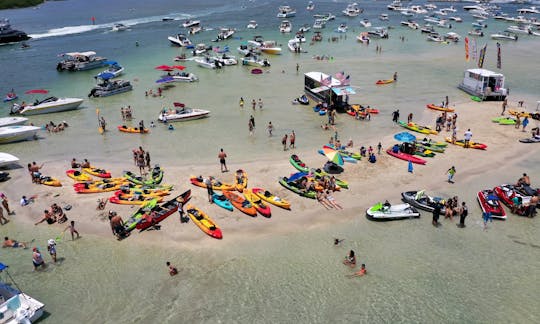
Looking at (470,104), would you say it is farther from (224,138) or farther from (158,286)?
(158,286)

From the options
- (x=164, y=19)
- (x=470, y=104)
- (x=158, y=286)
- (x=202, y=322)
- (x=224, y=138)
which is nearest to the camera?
(x=202, y=322)

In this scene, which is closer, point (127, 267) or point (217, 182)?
point (127, 267)

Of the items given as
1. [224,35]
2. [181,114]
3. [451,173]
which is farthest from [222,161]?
[224,35]

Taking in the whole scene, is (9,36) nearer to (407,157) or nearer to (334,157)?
(334,157)

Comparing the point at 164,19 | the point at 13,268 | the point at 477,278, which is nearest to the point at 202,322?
the point at 13,268

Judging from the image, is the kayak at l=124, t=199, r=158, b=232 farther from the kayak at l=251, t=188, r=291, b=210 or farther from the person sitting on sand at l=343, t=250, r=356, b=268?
the person sitting on sand at l=343, t=250, r=356, b=268

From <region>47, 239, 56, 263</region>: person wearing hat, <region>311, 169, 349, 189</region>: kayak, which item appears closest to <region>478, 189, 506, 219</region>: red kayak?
<region>311, 169, 349, 189</region>: kayak

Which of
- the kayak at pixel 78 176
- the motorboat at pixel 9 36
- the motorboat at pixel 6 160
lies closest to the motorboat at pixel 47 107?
the motorboat at pixel 6 160
